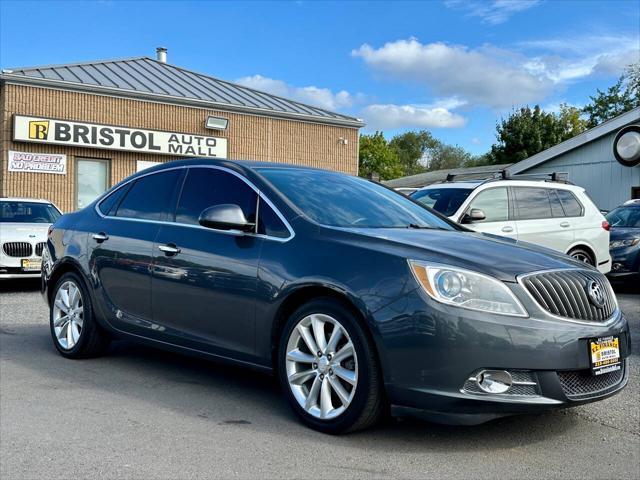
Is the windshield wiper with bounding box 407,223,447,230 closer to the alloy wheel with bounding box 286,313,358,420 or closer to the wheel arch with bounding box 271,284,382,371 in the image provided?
the wheel arch with bounding box 271,284,382,371

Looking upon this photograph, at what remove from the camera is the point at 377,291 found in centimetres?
390

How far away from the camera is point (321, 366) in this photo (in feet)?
13.6

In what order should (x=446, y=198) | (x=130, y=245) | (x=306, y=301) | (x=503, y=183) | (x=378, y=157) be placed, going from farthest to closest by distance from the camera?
(x=378, y=157) → (x=503, y=183) → (x=446, y=198) → (x=130, y=245) → (x=306, y=301)

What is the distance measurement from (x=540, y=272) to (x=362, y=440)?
1361mm

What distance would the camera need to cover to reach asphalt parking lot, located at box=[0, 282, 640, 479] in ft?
11.9

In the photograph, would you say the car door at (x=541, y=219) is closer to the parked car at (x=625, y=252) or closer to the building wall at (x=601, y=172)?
the parked car at (x=625, y=252)

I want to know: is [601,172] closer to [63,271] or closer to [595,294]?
[63,271]

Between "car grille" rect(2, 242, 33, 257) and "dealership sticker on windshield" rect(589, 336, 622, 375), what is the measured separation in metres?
9.00

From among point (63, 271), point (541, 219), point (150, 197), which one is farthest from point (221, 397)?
point (541, 219)

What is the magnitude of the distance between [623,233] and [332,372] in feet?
31.8

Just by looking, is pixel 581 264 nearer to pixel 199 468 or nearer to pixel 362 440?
pixel 362 440

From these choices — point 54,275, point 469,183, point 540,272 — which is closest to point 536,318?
point 540,272

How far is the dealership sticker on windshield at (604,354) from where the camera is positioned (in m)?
3.90

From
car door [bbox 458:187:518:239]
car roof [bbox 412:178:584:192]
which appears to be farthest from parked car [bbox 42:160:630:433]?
car roof [bbox 412:178:584:192]
